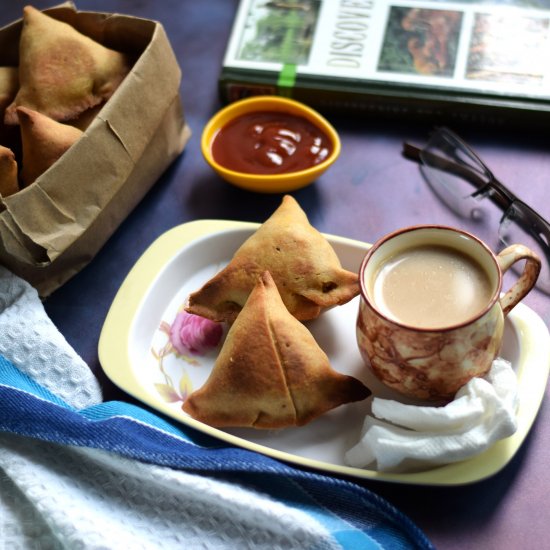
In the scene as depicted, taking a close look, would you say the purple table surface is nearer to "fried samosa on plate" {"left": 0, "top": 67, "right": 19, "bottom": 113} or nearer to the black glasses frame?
the black glasses frame

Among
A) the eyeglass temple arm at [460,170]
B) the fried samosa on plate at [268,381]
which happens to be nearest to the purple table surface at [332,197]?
the eyeglass temple arm at [460,170]

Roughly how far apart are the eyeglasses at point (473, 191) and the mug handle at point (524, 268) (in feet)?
0.48

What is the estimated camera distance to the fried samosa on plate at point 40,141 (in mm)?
839

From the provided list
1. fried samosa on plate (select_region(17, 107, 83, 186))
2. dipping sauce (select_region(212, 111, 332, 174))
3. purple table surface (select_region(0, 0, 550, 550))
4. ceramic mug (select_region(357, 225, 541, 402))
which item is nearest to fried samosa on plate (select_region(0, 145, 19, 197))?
fried samosa on plate (select_region(17, 107, 83, 186))

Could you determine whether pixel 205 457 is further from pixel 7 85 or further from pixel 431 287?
pixel 7 85

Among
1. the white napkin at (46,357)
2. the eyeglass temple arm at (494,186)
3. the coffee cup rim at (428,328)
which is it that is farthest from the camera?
the eyeglass temple arm at (494,186)

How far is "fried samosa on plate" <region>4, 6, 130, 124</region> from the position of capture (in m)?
0.90

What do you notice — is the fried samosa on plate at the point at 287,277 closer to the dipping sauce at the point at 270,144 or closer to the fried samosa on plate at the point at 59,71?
the dipping sauce at the point at 270,144

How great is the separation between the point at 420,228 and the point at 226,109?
375 millimetres

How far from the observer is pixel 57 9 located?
3.24ft

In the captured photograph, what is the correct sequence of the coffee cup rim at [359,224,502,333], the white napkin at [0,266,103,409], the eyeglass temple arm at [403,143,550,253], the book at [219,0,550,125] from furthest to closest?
the book at [219,0,550,125] → the eyeglass temple arm at [403,143,550,253] → the white napkin at [0,266,103,409] → the coffee cup rim at [359,224,502,333]

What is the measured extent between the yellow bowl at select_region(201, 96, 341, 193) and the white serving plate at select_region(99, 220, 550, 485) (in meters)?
0.07

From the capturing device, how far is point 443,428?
654mm

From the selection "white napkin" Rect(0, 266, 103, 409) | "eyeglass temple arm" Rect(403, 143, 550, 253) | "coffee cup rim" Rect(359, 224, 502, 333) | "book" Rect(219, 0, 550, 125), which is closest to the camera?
"coffee cup rim" Rect(359, 224, 502, 333)
